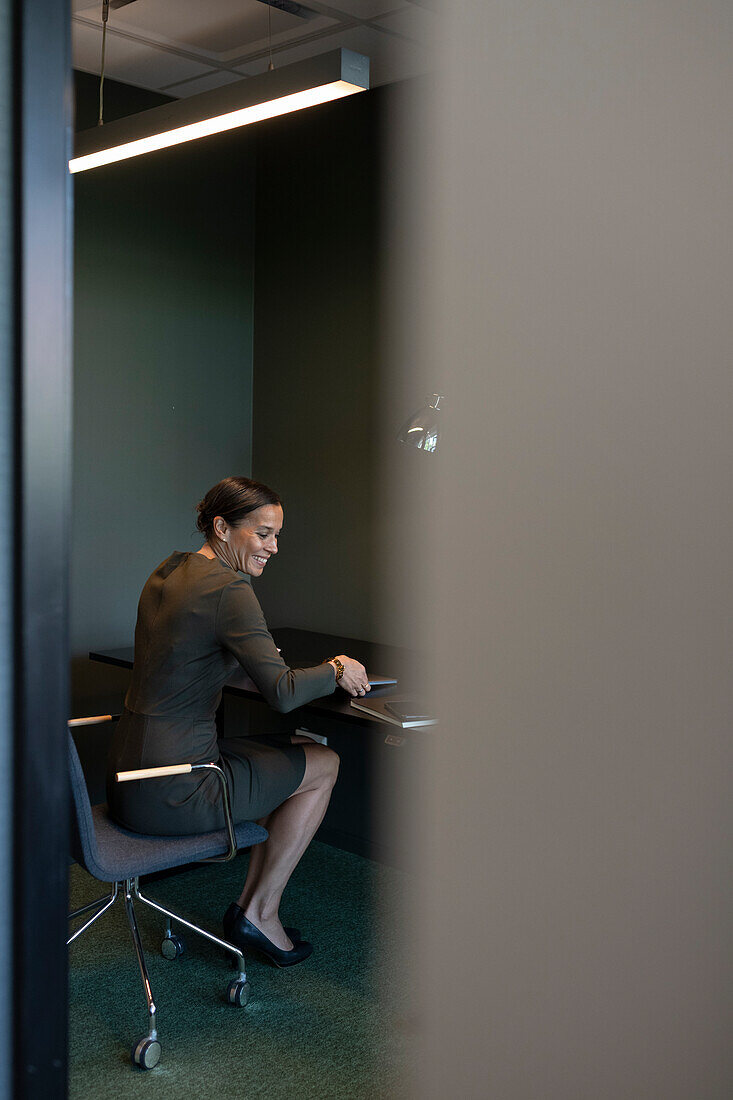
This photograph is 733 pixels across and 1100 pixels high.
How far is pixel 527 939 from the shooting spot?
48 centimetres

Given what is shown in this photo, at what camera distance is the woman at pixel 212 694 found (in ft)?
7.34

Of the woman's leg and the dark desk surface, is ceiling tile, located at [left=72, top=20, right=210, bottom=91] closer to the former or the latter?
the dark desk surface

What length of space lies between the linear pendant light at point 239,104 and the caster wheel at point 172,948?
188 cm

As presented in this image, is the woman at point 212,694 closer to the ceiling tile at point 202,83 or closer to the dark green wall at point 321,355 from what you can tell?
the dark green wall at point 321,355

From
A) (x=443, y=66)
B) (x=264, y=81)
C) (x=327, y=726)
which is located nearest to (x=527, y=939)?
(x=443, y=66)

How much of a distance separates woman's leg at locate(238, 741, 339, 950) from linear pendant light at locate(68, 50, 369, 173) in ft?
5.07

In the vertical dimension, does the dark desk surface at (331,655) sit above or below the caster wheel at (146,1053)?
above

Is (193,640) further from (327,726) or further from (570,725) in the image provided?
(570,725)

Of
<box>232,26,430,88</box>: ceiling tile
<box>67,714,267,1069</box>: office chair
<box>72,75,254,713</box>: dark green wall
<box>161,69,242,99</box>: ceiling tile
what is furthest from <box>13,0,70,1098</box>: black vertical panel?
<box>161,69,242,99</box>: ceiling tile

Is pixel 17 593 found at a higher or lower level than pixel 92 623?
higher

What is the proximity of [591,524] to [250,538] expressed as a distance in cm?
209

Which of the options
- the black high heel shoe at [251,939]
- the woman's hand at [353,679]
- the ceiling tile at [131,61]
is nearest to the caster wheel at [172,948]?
the black high heel shoe at [251,939]

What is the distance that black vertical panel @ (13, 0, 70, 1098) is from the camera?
705 millimetres

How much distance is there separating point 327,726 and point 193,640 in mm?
1346
